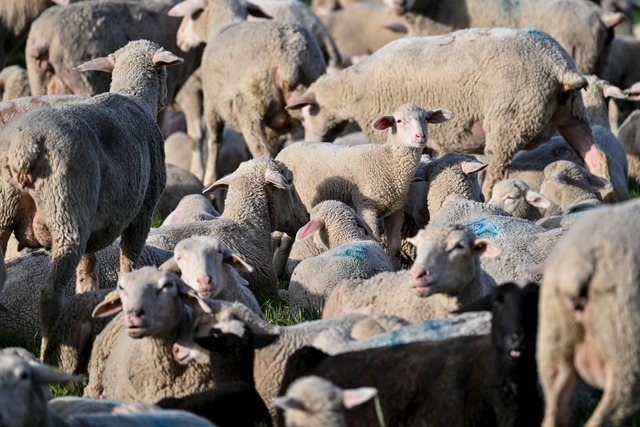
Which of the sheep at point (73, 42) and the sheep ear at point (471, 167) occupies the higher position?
the sheep ear at point (471, 167)

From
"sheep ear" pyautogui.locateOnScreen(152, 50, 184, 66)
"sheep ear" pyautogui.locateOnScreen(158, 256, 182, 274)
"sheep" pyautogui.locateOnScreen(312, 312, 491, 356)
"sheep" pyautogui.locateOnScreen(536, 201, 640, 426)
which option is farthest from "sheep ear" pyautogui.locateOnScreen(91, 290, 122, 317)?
"sheep ear" pyautogui.locateOnScreen(152, 50, 184, 66)

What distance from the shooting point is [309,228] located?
340 inches

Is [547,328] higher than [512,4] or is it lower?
higher

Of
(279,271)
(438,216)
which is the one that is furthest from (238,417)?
(279,271)

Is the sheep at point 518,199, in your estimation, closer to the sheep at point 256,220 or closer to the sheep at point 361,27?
the sheep at point 256,220

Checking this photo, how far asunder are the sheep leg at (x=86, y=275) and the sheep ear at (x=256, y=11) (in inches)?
246

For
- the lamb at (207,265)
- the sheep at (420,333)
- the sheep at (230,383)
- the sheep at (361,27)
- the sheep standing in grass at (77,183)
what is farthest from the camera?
the sheep at (361,27)

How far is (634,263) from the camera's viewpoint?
4453mm

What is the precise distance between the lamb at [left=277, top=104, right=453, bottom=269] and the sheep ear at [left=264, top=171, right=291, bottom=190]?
855 mm

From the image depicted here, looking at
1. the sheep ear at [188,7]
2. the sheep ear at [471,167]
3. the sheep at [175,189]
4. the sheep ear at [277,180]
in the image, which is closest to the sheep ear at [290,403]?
the sheep ear at [277,180]

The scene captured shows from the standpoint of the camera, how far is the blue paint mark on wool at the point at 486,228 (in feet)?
26.3

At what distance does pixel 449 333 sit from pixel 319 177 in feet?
13.3

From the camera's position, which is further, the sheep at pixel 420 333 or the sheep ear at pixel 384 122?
the sheep ear at pixel 384 122

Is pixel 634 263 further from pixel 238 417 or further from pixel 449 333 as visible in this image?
pixel 238 417
